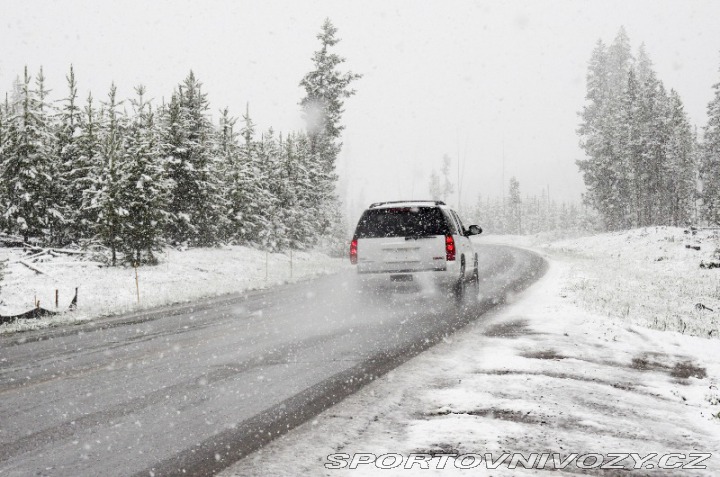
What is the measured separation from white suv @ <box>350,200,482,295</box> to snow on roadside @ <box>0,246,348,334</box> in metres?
5.72

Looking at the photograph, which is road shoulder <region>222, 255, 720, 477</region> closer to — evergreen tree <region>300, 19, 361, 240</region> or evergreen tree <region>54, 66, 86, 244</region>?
evergreen tree <region>54, 66, 86, 244</region>

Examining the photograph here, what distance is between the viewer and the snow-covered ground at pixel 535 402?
3617 millimetres

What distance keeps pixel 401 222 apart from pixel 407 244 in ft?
1.81

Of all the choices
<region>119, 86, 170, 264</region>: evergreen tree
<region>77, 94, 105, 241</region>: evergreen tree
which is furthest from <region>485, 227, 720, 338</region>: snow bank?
<region>77, 94, 105, 241</region>: evergreen tree

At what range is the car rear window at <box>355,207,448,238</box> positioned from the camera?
1141 cm

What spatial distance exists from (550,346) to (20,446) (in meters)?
6.07

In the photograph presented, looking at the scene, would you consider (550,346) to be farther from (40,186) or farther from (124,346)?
(40,186)

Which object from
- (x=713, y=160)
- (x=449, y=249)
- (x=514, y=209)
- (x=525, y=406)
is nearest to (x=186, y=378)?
(x=525, y=406)

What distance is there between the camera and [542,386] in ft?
17.0

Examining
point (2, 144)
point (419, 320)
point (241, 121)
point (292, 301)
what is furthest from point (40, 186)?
point (419, 320)

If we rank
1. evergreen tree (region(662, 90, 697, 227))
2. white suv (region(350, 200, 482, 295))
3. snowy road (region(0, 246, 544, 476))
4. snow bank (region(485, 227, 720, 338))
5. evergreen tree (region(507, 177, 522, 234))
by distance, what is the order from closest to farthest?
1. snowy road (region(0, 246, 544, 476))
2. snow bank (region(485, 227, 720, 338))
3. white suv (region(350, 200, 482, 295))
4. evergreen tree (region(662, 90, 697, 227))
5. evergreen tree (region(507, 177, 522, 234))

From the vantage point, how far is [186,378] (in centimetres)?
577

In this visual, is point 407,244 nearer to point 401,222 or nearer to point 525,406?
point 401,222

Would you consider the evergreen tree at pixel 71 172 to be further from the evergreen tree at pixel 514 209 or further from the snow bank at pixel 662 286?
the evergreen tree at pixel 514 209
